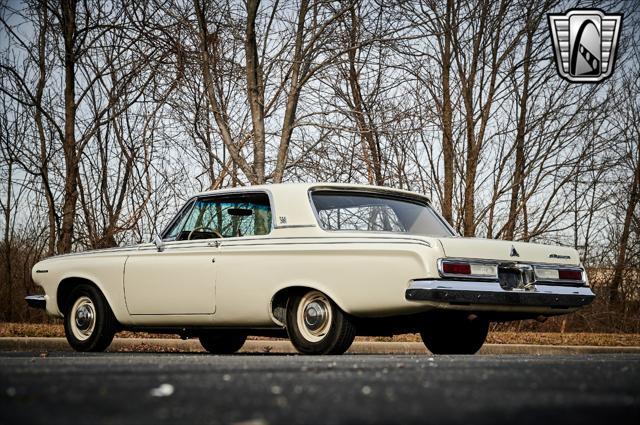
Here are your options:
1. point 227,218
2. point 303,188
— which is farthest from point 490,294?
point 227,218

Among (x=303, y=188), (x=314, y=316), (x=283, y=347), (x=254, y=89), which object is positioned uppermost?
(x=254, y=89)

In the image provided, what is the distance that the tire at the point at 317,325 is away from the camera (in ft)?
25.3

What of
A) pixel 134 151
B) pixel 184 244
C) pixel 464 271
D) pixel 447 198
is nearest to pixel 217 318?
pixel 184 244

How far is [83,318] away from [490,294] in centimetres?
441

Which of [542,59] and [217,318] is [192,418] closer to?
[217,318]

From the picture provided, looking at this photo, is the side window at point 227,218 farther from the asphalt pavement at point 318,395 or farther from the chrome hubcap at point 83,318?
the asphalt pavement at point 318,395

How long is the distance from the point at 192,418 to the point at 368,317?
439 centimetres

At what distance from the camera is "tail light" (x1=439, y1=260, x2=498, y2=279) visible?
291 inches

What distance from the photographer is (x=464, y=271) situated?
24.7ft

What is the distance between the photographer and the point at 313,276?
7801mm

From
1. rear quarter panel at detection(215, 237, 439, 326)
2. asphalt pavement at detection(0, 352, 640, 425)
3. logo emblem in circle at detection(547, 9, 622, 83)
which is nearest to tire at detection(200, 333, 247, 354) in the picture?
rear quarter panel at detection(215, 237, 439, 326)

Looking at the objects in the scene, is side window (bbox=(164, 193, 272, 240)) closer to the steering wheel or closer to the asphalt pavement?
the steering wheel

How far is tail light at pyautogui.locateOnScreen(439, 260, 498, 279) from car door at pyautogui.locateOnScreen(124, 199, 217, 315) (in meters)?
2.31

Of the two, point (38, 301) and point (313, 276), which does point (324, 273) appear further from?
point (38, 301)
